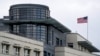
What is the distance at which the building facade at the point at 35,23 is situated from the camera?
96.6 m

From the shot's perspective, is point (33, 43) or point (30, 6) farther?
point (30, 6)

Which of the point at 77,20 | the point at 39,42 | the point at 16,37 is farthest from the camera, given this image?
the point at 77,20

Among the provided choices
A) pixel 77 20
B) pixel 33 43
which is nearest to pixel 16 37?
pixel 33 43

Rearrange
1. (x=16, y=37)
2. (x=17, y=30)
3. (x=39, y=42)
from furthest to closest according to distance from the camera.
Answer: (x=17, y=30), (x=39, y=42), (x=16, y=37)

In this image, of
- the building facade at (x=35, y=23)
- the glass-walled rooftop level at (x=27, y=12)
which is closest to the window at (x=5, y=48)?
the building facade at (x=35, y=23)

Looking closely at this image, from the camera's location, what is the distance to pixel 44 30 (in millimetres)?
98188

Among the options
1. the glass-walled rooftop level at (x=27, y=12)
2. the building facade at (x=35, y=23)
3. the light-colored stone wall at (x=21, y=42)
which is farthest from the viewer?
the glass-walled rooftop level at (x=27, y=12)

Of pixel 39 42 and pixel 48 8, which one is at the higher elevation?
pixel 48 8

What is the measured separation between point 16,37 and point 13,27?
49.5 feet

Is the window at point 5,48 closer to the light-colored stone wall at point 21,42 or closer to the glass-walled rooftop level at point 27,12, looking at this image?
the light-colored stone wall at point 21,42

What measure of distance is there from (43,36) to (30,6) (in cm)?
629

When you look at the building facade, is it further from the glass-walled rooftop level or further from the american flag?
the american flag

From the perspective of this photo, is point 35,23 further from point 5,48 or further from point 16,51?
point 5,48

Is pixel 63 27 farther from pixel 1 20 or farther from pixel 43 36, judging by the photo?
pixel 1 20
